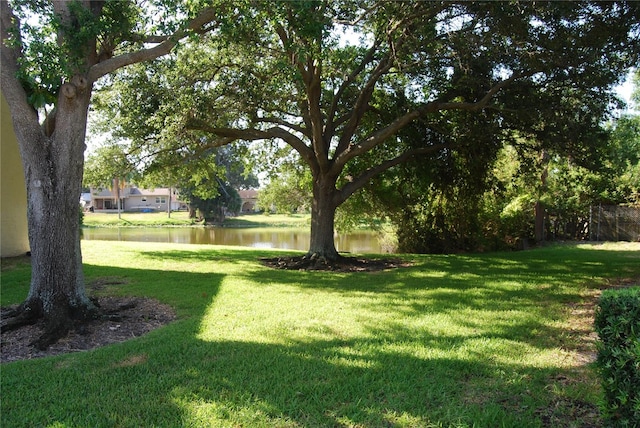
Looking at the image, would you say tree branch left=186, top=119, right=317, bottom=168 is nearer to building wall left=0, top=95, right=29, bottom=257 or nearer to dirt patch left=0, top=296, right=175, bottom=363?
building wall left=0, top=95, right=29, bottom=257

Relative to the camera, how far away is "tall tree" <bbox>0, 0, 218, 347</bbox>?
6125mm

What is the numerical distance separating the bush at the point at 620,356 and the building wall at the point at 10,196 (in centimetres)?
1403

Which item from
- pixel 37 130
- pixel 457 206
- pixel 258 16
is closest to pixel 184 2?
pixel 258 16

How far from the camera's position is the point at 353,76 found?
12.7m

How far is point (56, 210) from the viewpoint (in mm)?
6281

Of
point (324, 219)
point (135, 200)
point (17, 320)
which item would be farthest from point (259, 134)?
point (135, 200)

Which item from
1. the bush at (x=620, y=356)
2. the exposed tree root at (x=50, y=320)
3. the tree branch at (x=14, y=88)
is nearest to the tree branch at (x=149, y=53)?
the tree branch at (x=14, y=88)

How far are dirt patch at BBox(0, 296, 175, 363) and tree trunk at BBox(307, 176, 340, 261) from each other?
656cm

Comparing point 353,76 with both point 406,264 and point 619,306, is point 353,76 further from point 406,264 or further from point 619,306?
point 619,306

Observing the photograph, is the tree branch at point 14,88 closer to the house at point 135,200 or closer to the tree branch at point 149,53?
the tree branch at point 149,53

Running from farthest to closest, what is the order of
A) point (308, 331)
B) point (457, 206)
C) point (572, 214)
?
point (572, 214), point (457, 206), point (308, 331)

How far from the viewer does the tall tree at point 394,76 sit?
28.0 ft

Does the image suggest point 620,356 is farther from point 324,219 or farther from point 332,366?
point 324,219

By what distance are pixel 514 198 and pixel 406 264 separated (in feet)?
32.5
